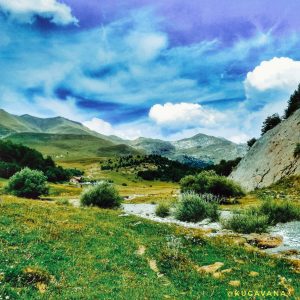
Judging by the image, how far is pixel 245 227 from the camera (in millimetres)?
27922

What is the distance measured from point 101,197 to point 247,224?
21277 millimetres

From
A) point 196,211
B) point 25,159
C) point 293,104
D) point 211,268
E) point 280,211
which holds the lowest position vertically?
point 211,268

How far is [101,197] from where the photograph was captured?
44812 millimetres

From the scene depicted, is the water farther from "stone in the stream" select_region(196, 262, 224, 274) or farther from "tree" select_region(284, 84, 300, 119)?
"tree" select_region(284, 84, 300, 119)

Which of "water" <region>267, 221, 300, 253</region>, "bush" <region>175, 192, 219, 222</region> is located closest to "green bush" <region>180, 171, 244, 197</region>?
"bush" <region>175, 192, 219, 222</region>

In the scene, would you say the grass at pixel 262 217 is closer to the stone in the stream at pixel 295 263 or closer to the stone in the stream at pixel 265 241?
the stone in the stream at pixel 265 241

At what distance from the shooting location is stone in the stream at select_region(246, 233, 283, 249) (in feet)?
75.0

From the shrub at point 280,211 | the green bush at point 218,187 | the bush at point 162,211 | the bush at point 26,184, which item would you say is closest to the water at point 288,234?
the shrub at point 280,211

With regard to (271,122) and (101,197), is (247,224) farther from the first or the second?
(271,122)

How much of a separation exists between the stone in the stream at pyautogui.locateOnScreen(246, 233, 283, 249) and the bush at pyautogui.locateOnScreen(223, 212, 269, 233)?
2.85 metres

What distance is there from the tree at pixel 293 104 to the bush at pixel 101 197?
196 feet

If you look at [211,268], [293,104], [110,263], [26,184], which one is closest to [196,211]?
[211,268]

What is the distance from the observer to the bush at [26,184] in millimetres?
59250

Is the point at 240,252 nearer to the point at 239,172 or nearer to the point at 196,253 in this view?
the point at 196,253
